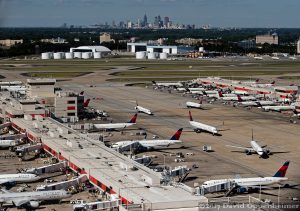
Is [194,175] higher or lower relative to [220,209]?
lower

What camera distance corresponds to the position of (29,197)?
216ft

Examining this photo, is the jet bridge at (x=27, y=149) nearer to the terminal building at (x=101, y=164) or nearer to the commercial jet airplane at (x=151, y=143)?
the terminal building at (x=101, y=164)

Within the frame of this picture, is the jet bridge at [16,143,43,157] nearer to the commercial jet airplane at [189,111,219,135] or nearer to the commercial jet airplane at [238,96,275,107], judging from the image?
the commercial jet airplane at [189,111,219,135]

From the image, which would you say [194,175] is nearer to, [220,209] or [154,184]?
[154,184]

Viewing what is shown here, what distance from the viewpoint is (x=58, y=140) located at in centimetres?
9269

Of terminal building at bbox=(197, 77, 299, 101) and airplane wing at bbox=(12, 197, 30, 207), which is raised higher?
airplane wing at bbox=(12, 197, 30, 207)

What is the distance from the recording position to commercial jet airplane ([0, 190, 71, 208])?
65500 mm

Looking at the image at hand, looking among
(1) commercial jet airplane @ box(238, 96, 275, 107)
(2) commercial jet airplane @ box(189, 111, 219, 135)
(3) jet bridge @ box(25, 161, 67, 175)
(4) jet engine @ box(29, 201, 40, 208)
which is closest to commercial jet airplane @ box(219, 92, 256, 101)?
(1) commercial jet airplane @ box(238, 96, 275, 107)

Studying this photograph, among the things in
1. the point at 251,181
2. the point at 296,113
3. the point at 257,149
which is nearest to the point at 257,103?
the point at 296,113

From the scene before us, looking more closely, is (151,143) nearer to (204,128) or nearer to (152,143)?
(152,143)

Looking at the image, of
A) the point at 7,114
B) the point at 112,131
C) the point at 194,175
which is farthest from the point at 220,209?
the point at 7,114

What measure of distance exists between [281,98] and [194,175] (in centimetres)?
8799

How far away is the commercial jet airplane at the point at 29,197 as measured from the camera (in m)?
65.5

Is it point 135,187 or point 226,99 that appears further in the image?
point 226,99
